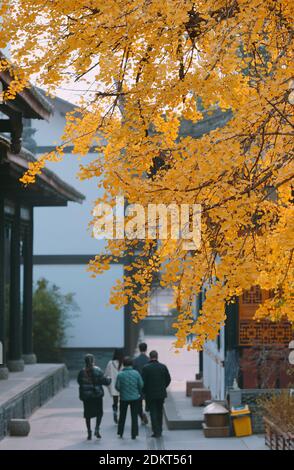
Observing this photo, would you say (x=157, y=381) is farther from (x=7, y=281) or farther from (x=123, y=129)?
(x=7, y=281)

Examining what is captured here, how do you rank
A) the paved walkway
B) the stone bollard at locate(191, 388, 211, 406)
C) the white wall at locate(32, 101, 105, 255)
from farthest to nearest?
the white wall at locate(32, 101, 105, 255)
the stone bollard at locate(191, 388, 211, 406)
the paved walkway

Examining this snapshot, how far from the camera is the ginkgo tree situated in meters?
8.57

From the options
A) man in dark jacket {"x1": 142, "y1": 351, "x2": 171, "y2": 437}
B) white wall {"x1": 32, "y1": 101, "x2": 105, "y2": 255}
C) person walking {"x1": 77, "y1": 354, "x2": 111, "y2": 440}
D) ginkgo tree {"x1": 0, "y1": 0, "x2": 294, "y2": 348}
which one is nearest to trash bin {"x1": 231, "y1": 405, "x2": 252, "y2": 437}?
man in dark jacket {"x1": 142, "y1": 351, "x2": 171, "y2": 437}

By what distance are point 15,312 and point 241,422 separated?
864 cm

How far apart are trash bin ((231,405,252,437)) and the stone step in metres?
1.22

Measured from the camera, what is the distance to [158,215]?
889cm

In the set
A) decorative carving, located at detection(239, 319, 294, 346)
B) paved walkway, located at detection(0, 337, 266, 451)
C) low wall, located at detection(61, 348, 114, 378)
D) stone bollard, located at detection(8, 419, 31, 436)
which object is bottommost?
paved walkway, located at detection(0, 337, 266, 451)

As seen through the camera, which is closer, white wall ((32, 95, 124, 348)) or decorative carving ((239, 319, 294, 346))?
decorative carving ((239, 319, 294, 346))

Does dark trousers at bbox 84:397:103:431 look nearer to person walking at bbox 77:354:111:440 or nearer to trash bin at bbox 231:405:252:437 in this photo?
person walking at bbox 77:354:111:440

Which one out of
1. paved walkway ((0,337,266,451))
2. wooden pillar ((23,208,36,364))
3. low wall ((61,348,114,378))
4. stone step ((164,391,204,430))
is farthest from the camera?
low wall ((61,348,114,378))

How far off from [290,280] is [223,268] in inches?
56.4

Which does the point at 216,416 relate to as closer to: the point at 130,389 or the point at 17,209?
the point at 130,389

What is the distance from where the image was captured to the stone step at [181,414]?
18188 millimetres

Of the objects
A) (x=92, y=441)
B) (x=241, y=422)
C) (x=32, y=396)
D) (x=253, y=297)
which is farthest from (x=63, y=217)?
(x=241, y=422)
